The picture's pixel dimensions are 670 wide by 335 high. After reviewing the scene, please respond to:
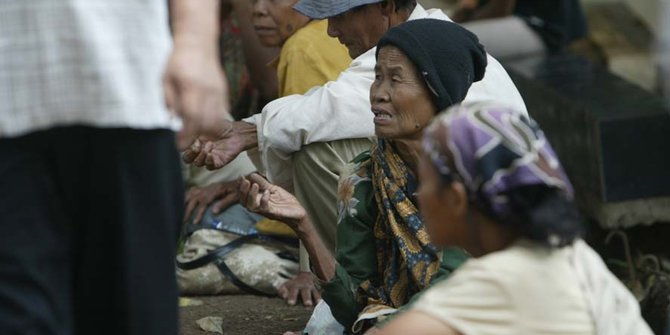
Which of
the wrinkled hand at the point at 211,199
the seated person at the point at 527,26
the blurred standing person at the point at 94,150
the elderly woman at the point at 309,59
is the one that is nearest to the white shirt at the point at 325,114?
the elderly woman at the point at 309,59

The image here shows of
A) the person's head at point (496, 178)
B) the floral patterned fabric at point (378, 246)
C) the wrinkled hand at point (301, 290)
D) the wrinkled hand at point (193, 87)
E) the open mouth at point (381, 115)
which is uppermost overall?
the wrinkled hand at point (193, 87)

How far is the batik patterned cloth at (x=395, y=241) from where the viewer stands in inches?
170

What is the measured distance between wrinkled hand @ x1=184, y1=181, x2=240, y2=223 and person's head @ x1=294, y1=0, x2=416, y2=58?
3.34ft

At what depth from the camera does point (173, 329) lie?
10.1ft

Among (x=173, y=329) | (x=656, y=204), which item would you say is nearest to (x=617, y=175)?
(x=656, y=204)

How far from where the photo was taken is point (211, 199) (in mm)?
6086

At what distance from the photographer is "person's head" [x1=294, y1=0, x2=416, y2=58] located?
5.23m

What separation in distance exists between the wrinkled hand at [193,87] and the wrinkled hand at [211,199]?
3166mm

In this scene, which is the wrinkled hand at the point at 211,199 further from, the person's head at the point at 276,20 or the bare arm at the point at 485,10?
the bare arm at the point at 485,10

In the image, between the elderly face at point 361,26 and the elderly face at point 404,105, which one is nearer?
the elderly face at point 404,105

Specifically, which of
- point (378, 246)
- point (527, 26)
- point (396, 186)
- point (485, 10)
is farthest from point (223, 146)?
point (485, 10)

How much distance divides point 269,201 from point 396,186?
0.53 meters

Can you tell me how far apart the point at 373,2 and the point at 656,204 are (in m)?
2.29

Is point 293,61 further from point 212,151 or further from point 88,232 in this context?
point 88,232
